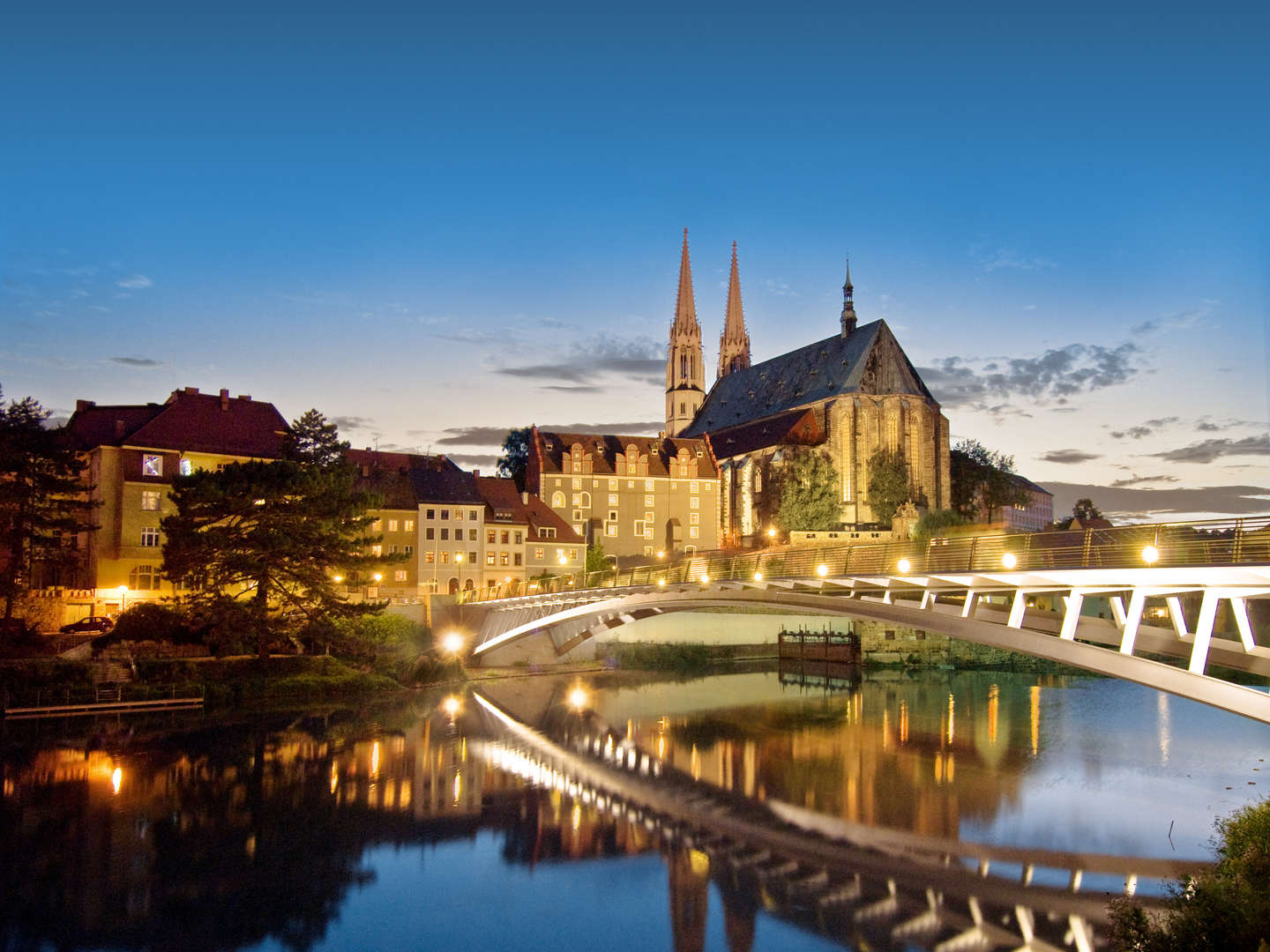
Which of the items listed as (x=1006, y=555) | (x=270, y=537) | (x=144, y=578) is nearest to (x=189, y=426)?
(x=144, y=578)

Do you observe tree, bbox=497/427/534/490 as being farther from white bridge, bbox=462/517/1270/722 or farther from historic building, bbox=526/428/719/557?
white bridge, bbox=462/517/1270/722

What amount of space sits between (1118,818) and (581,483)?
7204 cm

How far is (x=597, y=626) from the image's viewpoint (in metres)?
59.8

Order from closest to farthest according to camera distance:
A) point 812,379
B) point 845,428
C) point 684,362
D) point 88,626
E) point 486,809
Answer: point 486,809, point 88,626, point 845,428, point 812,379, point 684,362

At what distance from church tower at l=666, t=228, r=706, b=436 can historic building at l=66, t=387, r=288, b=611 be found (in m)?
82.1

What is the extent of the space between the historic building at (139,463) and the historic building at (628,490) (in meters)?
36.9

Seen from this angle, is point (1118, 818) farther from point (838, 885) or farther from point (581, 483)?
point (581, 483)

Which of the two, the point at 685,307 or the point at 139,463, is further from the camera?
the point at 685,307

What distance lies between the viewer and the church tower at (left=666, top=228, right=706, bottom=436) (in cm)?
13962

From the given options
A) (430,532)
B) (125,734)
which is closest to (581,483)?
(430,532)

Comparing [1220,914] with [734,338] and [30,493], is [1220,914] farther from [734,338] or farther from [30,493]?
[734,338]

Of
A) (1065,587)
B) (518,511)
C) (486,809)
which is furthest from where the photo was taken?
(518,511)

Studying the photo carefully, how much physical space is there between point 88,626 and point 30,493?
662 centimetres

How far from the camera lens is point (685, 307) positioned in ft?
462
